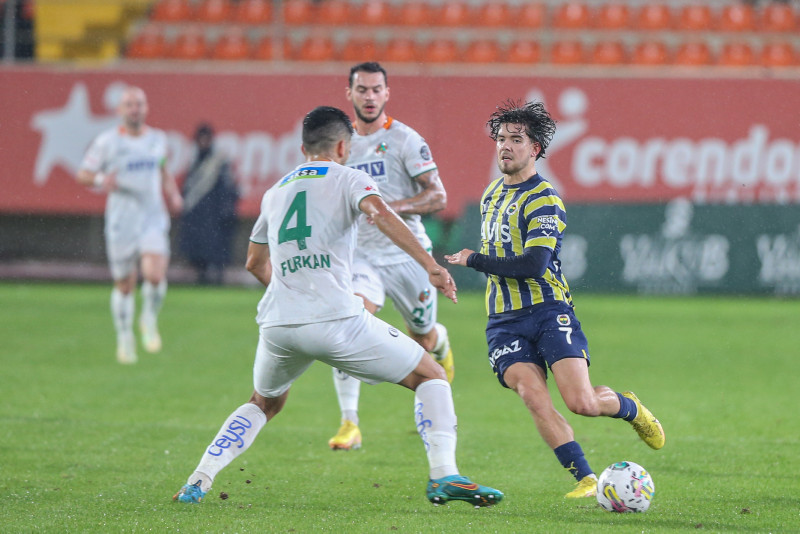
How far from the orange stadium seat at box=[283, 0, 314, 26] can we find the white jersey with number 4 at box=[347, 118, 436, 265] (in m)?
13.2

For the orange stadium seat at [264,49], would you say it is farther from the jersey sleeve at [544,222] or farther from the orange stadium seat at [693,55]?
the jersey sleeve at [544,222]

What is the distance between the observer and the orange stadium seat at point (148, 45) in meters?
20.4

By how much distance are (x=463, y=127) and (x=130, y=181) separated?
25.8 ft

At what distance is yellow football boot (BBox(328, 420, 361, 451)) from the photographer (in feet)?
25.3

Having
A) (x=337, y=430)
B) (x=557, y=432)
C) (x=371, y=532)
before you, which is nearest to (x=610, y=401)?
(x=557, y=432)

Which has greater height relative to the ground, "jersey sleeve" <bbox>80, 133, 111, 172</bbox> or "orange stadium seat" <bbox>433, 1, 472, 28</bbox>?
"orange stadium seat" <bbox>433, 1, 472, 28</bbox>

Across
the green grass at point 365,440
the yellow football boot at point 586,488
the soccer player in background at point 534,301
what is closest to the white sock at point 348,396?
the green grass at point 365,440

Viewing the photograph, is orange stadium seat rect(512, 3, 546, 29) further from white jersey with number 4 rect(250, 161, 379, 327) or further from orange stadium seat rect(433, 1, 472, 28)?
white jersey with number 4 rect(250, 161, 379, 327)

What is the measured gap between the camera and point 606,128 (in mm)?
18844

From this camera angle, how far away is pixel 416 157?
7996 mm

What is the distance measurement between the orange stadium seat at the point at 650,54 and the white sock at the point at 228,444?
1551 cm

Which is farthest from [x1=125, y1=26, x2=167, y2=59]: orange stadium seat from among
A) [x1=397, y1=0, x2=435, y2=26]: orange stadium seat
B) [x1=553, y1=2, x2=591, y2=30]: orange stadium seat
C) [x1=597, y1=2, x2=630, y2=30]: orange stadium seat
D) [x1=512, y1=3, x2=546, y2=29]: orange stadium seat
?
[x1=597, y1=2, x2=630, y2=30]: orange stadium seat

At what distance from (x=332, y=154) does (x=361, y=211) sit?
423 mm

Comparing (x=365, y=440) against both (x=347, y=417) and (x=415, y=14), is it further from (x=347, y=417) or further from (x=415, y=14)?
(x=415, y=14)
